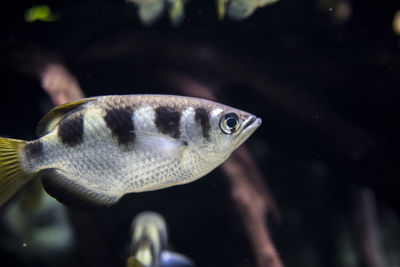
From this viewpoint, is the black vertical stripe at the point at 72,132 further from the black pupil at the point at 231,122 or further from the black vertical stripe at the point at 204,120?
the black pupil at the point at 231,122

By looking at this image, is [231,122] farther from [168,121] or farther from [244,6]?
[244,6]

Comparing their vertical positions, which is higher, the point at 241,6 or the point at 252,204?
the point at 241,6

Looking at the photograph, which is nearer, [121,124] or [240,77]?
[121,124]

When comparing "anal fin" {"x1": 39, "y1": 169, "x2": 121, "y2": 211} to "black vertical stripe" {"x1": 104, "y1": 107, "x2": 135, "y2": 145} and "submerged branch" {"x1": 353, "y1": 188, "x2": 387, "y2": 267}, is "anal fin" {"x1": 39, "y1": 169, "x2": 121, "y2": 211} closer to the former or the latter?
"black vertical stripe" {"x1": 104, "y1": 107, "x2": 135, "y2": 145}

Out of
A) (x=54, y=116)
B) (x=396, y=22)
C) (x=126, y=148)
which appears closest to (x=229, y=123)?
(x=126, y=148)

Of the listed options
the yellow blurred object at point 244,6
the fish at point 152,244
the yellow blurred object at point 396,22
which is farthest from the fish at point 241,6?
the fish at point 152,244

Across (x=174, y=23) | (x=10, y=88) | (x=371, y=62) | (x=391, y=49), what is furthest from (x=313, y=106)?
(x=10, y=88)

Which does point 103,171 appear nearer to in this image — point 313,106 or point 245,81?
point 245,81
